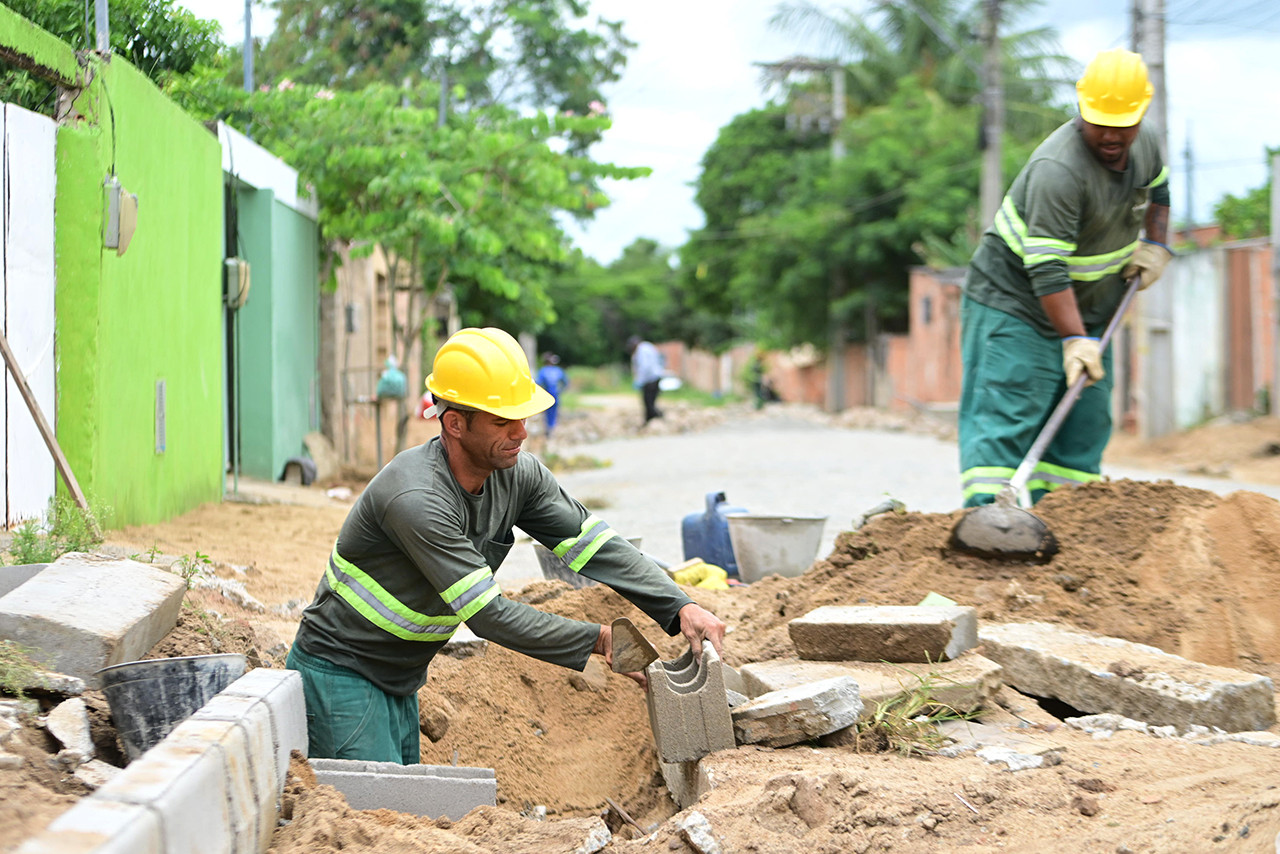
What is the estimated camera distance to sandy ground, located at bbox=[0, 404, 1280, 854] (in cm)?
286

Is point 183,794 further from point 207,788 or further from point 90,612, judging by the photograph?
point 90,612

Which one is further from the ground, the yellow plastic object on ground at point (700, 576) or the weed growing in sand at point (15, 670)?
the weed growing in sand at point (15, 670)

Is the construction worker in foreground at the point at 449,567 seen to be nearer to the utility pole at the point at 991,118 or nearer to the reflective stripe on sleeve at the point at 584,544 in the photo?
the reflective stripe on sleeve at the point at 584,544

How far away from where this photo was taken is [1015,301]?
588 cm

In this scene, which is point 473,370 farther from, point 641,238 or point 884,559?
point 641,238

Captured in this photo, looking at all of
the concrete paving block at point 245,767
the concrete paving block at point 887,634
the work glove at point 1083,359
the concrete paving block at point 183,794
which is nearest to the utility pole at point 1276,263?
→ the work glove at point 1083,359

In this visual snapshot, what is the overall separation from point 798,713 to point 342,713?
1.34m

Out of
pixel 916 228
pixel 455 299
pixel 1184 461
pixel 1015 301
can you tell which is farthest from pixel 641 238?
pixel 1015 301

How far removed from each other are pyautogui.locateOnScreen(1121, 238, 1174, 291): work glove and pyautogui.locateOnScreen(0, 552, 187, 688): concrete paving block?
4.63 metres

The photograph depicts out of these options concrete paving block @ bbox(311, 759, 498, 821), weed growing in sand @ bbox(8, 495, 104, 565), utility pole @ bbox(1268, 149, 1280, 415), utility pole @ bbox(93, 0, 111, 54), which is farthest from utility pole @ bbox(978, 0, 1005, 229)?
concrete paving block @ bbox(311, 759, 498, 821)

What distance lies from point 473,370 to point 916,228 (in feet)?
88.6

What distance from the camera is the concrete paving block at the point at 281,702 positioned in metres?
2.97

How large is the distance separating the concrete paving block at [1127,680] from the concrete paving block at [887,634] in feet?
0.59

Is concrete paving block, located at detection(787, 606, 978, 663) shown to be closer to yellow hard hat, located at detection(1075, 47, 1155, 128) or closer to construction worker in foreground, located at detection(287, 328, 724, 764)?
construction worker in foreground, located at detection(287, 328, 724, 764)
